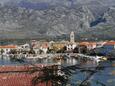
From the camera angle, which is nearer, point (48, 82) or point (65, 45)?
point (48, 82)

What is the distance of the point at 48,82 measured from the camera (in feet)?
13.2

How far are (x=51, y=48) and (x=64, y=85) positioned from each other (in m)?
80.3

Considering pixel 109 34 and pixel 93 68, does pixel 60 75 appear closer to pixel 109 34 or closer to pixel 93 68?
pixel 93 68

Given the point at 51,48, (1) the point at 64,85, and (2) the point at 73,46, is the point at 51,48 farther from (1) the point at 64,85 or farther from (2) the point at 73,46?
(1) the point at 64,85

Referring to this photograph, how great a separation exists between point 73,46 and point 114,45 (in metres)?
6.87

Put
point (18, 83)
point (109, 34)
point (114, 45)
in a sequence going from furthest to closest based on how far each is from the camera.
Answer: point (109, 34)
point (114, 45)
point (18, 83)

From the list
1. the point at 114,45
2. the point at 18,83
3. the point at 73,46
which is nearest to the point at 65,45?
the point at 73,46

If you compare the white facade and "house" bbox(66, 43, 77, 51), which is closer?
"house" bbox(66, 43, 77, 51)

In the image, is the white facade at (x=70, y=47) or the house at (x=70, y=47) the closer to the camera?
the house at (x=70, y=47)

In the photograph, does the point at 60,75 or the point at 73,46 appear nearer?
the point at 60,75

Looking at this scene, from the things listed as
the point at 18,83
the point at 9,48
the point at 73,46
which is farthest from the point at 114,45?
the point at 18,83

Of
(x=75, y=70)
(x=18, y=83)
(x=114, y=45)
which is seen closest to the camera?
(x=75, y=70)

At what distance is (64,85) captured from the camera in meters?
4.11

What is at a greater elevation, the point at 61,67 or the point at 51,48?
the point at 61,67
